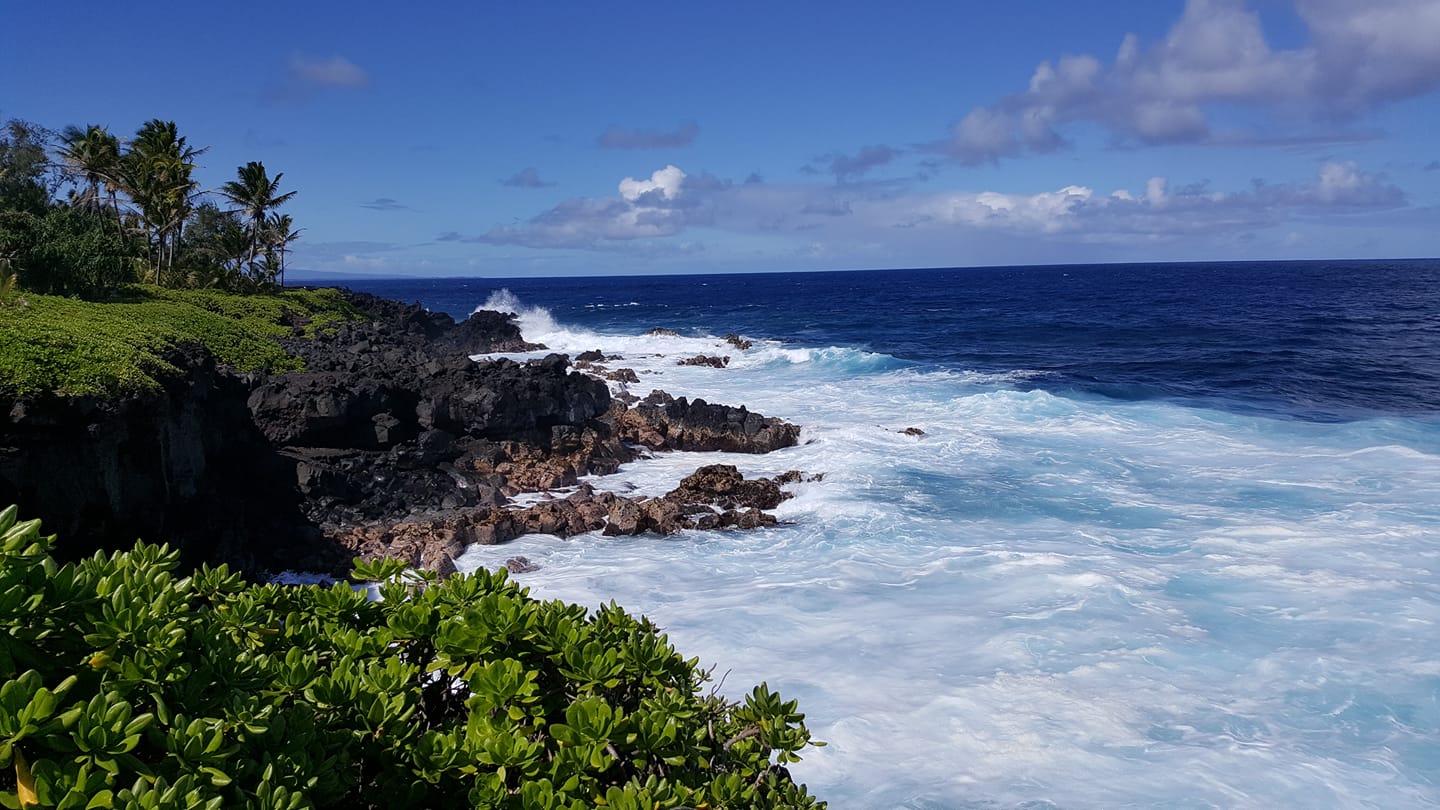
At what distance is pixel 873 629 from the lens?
12.4 m

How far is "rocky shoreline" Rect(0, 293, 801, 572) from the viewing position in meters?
11.3

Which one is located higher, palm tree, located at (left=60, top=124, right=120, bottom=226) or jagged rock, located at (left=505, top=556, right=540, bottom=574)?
palm tree, located at (left=60, top=124, right=120, bottom=226)

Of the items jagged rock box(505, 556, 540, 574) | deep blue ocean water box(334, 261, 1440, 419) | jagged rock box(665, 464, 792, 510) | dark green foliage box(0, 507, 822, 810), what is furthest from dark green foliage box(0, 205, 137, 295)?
deep blue ocean water box(334, 261, 1440, 419)

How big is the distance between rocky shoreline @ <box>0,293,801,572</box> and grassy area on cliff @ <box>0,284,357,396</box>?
32cm

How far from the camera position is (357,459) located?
1966 centimetres

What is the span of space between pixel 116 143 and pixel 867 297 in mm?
83261

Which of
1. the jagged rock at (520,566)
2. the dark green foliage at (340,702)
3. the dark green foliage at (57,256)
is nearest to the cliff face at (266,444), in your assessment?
the jagged rock at (520,566)

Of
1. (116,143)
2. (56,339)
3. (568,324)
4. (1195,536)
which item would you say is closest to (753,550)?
(1195,536)

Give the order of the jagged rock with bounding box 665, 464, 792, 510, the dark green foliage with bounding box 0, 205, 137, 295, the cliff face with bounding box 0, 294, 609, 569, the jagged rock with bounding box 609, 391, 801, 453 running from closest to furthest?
1. the cliff face with bounding box 0, 294, 609, 569
2. the jagged rock with bounding box 665, 464, 792, 510
3. the dark green foliage with bounding box 0, 205, 137, 295
4. the jagged rock with bounding box 609, 391, 801, 453

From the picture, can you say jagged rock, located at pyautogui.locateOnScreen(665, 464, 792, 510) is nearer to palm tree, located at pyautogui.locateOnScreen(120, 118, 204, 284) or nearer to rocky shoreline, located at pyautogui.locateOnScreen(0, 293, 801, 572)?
rocky shoreline, located at pyautogui.locateOnScreen(0, 293, 801, 572)

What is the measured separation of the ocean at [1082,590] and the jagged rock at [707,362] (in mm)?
9668

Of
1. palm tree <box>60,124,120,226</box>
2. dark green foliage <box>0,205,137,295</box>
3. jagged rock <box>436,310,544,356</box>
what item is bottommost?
jagged rock <box>436,310,544,356</box>

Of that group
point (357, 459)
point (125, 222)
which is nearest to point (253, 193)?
point (125, 222)

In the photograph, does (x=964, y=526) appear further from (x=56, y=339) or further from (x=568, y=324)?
(x=568, y=324)
